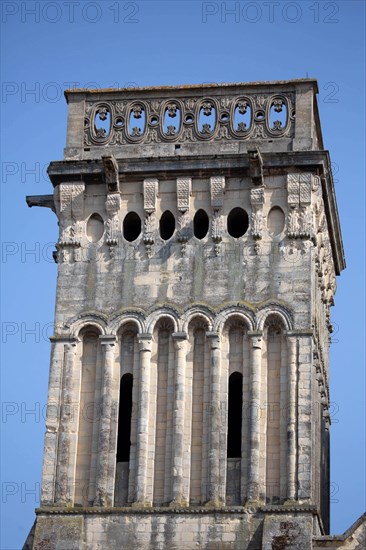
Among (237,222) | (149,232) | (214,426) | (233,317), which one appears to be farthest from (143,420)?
(237,222)

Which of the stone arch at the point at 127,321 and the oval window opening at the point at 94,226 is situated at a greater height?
the oval window opening at the point at 94,226

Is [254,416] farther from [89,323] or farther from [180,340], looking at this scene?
[89,323]

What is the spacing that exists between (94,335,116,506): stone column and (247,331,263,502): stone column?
2762 mm

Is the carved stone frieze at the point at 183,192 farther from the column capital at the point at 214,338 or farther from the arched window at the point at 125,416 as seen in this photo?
the arched window at the point at 125,416

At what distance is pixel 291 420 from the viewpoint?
1324 inches

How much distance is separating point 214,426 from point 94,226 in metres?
5.08

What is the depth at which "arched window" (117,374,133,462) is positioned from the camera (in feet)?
113

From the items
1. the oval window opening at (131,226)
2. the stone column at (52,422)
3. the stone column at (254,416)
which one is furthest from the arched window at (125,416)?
the oval window opening at (131,226)

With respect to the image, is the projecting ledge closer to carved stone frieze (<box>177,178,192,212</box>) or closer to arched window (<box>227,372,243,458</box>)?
carved stone frieze (<box>177,178,192,212</box>)

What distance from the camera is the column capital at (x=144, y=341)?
34750mm

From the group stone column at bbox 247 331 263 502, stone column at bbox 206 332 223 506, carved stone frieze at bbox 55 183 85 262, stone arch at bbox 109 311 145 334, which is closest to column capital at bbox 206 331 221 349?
stone column at bbox 206 332 223 506

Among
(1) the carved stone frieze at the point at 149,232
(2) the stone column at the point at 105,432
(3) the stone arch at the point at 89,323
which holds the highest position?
(1) the carved stone frieze at the point at 149,232

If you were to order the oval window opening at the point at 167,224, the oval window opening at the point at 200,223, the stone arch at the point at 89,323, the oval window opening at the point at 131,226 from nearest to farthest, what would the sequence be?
the stone arch at the point at 89,323 < the oval window opening at the point at 200,223 < the oval window opening at the point at 167,224 < the oval window opening at the point at 131,226

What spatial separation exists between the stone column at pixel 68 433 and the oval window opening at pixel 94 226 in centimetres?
234
